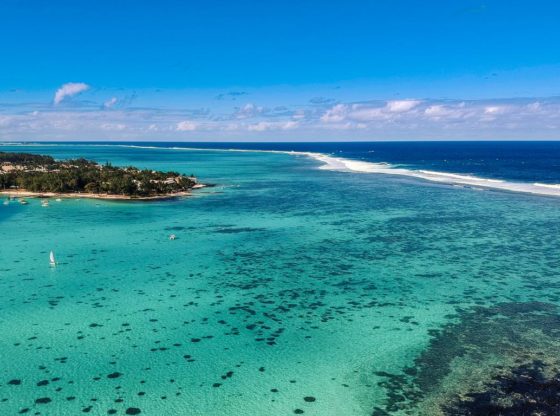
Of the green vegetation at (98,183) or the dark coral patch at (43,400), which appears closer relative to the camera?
the dark coral patch at (43,400)

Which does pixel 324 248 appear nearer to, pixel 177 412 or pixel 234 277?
pixel 234 277

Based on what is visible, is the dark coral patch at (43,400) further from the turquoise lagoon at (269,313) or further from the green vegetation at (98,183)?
the green vegetation at (98,183)

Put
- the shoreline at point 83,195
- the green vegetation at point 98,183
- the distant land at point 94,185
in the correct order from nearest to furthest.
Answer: the shoreline at point 83,195, the distant land at point 94,185, the green vegetation at point 98,183

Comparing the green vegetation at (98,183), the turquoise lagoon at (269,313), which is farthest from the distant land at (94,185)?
the turquoise lagoon at (269,313)

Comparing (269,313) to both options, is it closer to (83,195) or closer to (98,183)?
(83,195)

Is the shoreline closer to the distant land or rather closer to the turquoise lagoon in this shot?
the distant land

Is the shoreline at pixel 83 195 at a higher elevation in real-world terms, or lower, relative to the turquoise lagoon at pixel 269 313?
higher

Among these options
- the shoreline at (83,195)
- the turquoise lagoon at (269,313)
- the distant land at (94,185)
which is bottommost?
the turquoise lagoon at (269,313)

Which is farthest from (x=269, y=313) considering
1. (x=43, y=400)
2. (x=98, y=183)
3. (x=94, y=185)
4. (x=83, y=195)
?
(x=98, y=183)

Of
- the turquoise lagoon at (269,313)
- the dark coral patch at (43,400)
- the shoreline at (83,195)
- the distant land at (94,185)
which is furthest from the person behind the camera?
the distant land at (94,185)

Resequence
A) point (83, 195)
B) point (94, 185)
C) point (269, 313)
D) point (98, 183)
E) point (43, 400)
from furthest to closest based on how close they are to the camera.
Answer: point (98, 183) < point (94, 185) < point (83, 195) < point (269, 313) < point (43, 400)
